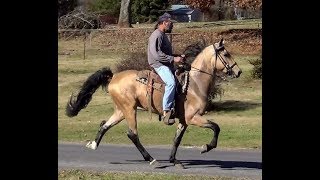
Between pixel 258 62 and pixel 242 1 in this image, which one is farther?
pixel 242 1

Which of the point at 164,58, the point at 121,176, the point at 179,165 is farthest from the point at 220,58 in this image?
the point at 121,176

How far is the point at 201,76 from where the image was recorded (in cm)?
1223

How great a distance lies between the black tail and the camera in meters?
13.1

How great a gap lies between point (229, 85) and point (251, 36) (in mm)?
12094

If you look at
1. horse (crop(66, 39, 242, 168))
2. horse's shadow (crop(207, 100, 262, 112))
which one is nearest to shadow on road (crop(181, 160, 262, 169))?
horse (crop(66, 39, 242, 168))

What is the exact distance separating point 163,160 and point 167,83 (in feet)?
6.64

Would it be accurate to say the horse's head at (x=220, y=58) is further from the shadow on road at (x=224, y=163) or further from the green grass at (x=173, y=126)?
the green grass at (x=173, y=126)

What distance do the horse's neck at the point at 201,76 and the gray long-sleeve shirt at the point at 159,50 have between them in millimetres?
675
